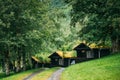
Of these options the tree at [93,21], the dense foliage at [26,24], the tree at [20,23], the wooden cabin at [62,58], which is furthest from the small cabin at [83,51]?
the tree at [20,23]

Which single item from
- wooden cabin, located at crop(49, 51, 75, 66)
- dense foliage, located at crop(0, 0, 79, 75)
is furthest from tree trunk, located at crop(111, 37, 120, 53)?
wooden cabin, located at crop(49, 51, 75, 66)

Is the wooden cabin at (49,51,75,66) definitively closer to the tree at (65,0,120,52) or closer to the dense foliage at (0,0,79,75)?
the dense foliage at (0,0,79,75)

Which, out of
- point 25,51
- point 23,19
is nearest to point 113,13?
point 23,19

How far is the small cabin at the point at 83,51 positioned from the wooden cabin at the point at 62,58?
13.9 feet

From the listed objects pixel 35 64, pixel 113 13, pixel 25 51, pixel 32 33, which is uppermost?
pixel 113 13

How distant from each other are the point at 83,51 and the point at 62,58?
8597mm

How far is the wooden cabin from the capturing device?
7438cm

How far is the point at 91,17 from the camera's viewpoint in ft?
160

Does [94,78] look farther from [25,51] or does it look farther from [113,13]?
[25,51]

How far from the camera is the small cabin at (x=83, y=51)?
66125mm

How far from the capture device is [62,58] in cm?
7456

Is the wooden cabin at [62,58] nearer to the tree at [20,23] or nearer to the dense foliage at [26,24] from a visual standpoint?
the dense foliage at [26,24]

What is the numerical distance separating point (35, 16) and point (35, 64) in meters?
27.9

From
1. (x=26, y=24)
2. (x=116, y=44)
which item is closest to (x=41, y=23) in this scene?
(x=26, y=24)
